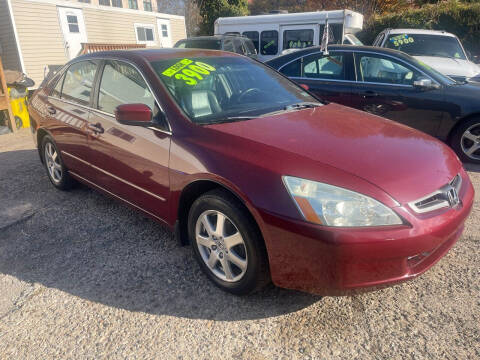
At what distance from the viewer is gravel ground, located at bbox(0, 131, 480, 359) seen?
2076mm

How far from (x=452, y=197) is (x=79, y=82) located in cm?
350

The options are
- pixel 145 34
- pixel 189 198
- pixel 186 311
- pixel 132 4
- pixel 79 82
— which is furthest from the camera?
pixel 132 4

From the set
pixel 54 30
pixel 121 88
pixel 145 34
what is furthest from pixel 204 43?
pixel 121 88

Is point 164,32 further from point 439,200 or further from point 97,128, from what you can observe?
point 439,200

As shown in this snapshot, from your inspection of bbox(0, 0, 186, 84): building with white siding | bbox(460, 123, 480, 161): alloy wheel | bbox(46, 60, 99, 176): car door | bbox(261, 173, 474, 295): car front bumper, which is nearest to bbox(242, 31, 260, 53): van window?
bbox(0, 0, 186, 84): building with white siding

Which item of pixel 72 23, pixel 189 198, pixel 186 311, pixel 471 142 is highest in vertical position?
pixel 72 23

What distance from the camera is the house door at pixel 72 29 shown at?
14602 millimetres

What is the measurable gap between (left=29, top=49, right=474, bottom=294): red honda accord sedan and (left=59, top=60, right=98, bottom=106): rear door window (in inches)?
1.3

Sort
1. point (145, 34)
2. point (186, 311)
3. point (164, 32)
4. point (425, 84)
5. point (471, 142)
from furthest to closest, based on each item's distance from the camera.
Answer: point (164, 32) → point (145, 34) → point (471, 142) → point (425, 84) → point (186, 311)

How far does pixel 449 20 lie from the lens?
17500 mm

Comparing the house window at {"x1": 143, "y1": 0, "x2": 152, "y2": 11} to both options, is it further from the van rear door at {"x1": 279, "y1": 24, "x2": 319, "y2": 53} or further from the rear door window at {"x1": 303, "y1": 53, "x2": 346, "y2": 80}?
the rear door window at {"x1": 303, "y1": 53, "x2": 346, "y2": 80}

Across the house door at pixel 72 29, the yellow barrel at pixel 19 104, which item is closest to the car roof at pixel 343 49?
the yellow barrel at pixel 19 104

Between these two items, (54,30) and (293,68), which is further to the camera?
(54,30)

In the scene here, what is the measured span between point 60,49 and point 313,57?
12.4 metres
